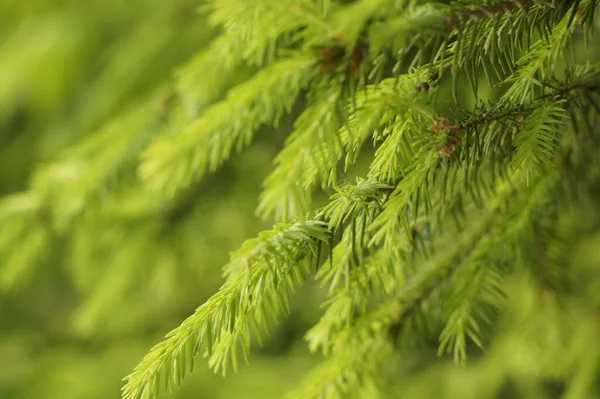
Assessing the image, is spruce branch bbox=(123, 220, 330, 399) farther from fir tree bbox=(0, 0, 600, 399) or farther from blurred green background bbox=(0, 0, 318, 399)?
blurred green background bbox=(0, 0, 318, 399)

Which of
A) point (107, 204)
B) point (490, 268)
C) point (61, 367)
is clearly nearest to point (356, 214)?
→ point (490, 268)

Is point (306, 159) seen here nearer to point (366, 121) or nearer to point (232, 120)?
point (366, 121)

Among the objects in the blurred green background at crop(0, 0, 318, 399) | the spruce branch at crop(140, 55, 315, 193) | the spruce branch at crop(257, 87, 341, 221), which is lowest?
the spruce branch at crop(257, 87, 341, 221)

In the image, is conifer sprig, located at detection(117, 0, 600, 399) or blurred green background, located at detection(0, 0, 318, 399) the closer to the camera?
conifer sprig, located at detection(117, 0, 600, 399)

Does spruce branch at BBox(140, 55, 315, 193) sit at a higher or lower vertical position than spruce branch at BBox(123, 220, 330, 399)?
higher

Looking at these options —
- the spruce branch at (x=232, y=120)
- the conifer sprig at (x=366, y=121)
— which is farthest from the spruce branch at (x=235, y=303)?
the spruce branch at (x=232, y=120)

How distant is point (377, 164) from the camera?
60 centimetres

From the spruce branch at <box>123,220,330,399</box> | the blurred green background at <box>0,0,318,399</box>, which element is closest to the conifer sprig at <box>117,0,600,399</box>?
the spruce branch at <box>123,220,330,399</box>

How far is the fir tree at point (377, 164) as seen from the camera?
54 cm

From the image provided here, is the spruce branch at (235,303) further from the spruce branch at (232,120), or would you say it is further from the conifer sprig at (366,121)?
the spruce branch at (232,120)

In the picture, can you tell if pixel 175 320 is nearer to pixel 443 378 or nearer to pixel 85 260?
pixel 85 260

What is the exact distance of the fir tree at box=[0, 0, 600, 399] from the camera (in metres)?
0.54

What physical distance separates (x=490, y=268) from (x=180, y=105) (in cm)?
62

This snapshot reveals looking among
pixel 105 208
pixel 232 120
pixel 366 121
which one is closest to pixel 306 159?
pixel 366 121
